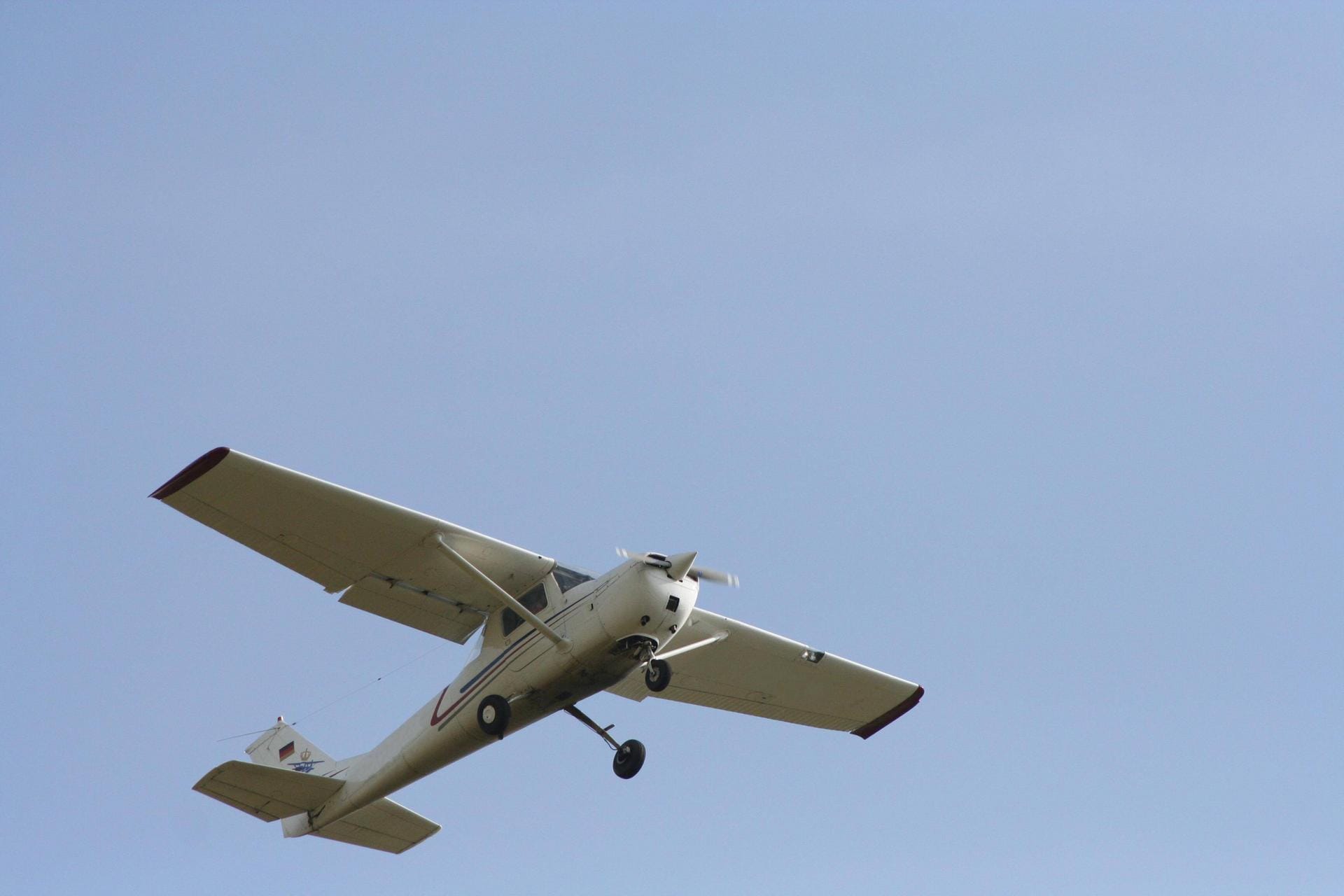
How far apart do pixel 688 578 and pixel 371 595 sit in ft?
13.4

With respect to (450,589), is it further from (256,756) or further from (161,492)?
(256,756)

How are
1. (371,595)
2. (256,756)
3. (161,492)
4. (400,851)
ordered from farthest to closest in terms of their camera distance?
(256,756), (400,851), (371,595), (161,492)

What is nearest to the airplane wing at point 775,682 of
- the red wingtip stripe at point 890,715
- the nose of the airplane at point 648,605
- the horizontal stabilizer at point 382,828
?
the red wingtip stripe at point 890,715

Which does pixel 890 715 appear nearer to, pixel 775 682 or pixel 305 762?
pixel 775 682

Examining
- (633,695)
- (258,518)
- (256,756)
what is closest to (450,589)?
(258,518)

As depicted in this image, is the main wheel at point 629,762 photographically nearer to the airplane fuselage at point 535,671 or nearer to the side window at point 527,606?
the airplane fuselage at point 535,671

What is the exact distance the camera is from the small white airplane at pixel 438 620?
663 inches

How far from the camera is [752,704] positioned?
71.7ft

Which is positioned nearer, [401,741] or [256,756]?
[401,741]

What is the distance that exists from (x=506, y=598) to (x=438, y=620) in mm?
1813

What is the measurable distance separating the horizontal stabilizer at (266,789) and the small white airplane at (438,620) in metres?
0.02

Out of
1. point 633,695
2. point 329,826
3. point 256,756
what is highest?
point 633,695

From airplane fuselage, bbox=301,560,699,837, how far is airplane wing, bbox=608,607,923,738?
8.71 feet

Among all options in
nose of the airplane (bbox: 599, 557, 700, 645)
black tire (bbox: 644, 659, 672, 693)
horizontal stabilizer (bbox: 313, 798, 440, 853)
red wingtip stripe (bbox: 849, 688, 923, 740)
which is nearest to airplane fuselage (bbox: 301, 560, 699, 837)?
nose of the airplane (bbox: 599, 557, 700, 645)
